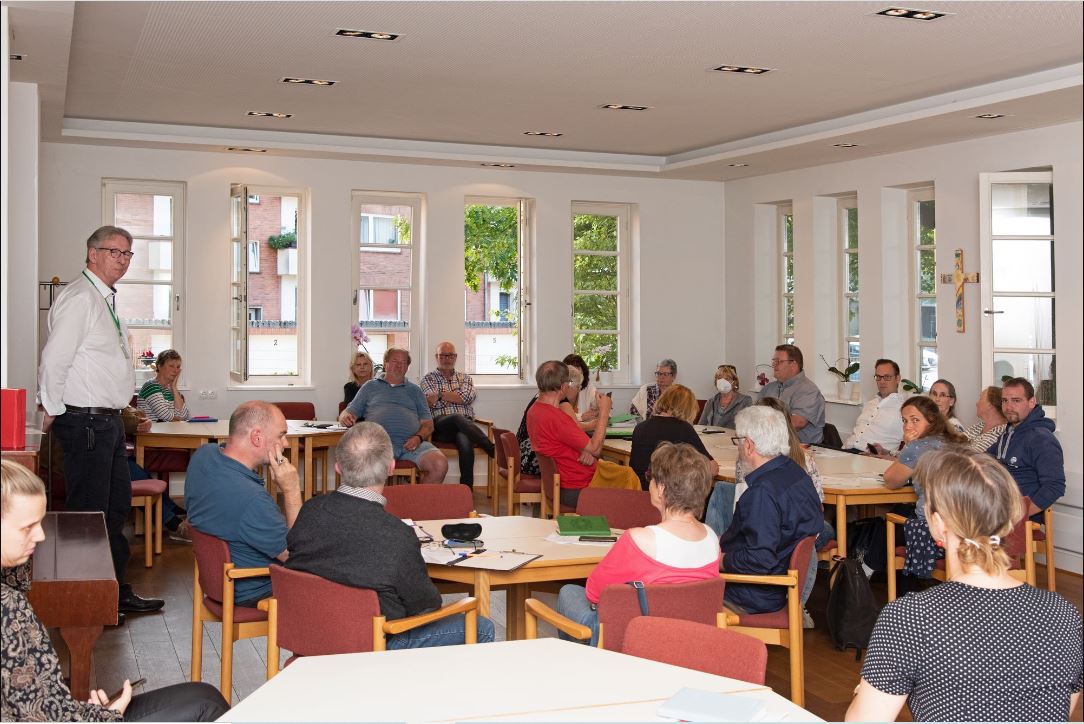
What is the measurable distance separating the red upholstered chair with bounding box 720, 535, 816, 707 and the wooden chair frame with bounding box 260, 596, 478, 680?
3.26 feet

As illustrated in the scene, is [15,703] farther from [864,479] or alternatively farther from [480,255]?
[480,255]

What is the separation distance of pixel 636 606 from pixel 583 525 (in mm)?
1214

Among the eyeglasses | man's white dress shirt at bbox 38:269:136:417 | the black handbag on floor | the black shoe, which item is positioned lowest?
the black shoe

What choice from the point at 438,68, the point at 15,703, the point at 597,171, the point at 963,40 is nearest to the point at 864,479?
the point at 963,40

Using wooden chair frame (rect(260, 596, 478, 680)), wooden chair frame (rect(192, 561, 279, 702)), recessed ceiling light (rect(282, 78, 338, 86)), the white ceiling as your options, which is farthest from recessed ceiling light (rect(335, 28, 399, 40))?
wooden chair frame (rect(260, 596, 478, 680))

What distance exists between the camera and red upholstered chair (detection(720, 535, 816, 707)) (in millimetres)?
4230

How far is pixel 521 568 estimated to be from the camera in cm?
413

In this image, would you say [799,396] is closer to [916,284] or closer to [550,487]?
[916,284]

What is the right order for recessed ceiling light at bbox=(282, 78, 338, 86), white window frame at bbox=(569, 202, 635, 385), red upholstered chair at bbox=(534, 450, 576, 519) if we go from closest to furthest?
red upholstered chair at bbox=(534, 450, 576, 519)
recessed ceiling light at bbox=(282, 78, 338, 86)
white window frame at bbox=(569, 202, 635, 385)

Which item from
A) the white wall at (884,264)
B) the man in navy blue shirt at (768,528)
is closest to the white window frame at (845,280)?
the white wall at (884,264)

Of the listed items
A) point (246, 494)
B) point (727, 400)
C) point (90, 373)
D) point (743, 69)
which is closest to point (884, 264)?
point (727, 400)

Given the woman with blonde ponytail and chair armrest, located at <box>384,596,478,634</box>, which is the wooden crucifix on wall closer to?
chair armrest, located at <box>384,596,478,634</box>

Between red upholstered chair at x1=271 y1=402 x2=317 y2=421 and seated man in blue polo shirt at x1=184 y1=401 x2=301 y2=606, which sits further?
red upholstered chair at x1=271 y1=402 x2=317 y2=421

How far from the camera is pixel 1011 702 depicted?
235 cm
